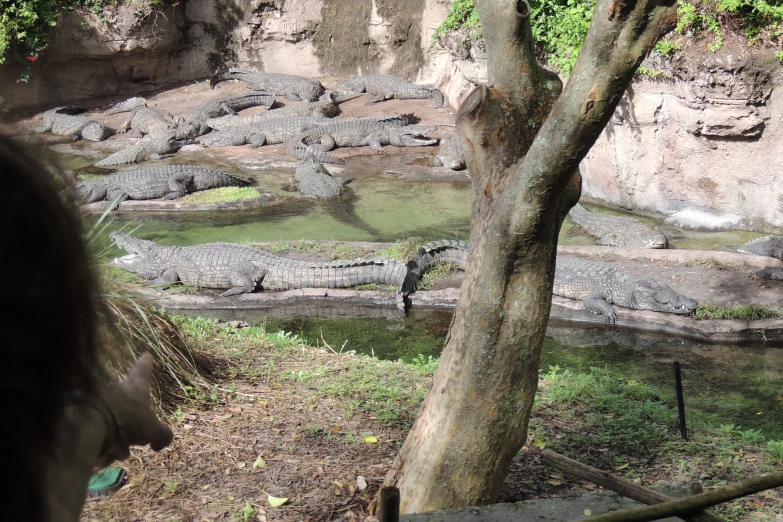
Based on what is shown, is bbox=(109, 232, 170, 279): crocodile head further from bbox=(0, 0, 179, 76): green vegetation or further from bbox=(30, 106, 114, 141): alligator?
bbox=(0, 0, 179, 76): green vegetation

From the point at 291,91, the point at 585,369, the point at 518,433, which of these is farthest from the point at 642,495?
the point at 291,91

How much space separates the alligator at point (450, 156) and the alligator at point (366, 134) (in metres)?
0.89

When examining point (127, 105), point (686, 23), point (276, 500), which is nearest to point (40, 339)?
point (276, 500)

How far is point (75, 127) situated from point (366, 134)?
5.39m

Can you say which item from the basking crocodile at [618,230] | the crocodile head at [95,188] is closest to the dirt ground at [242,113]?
the crocodile head at [95,188]

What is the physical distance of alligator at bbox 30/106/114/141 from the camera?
44.0 feet

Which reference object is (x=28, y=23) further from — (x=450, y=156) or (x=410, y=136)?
(x=450, y=156)

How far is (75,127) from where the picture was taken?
13.4 meters

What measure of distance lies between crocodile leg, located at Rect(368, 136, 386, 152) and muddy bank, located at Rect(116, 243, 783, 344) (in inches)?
209

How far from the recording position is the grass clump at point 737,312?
6453 mm

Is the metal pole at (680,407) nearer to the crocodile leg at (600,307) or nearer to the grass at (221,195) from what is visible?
the crocodile leg at (600,307)

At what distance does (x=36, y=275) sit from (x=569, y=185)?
2416 millimetres

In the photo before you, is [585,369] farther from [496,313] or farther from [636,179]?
[636,179]

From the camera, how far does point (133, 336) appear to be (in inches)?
149
